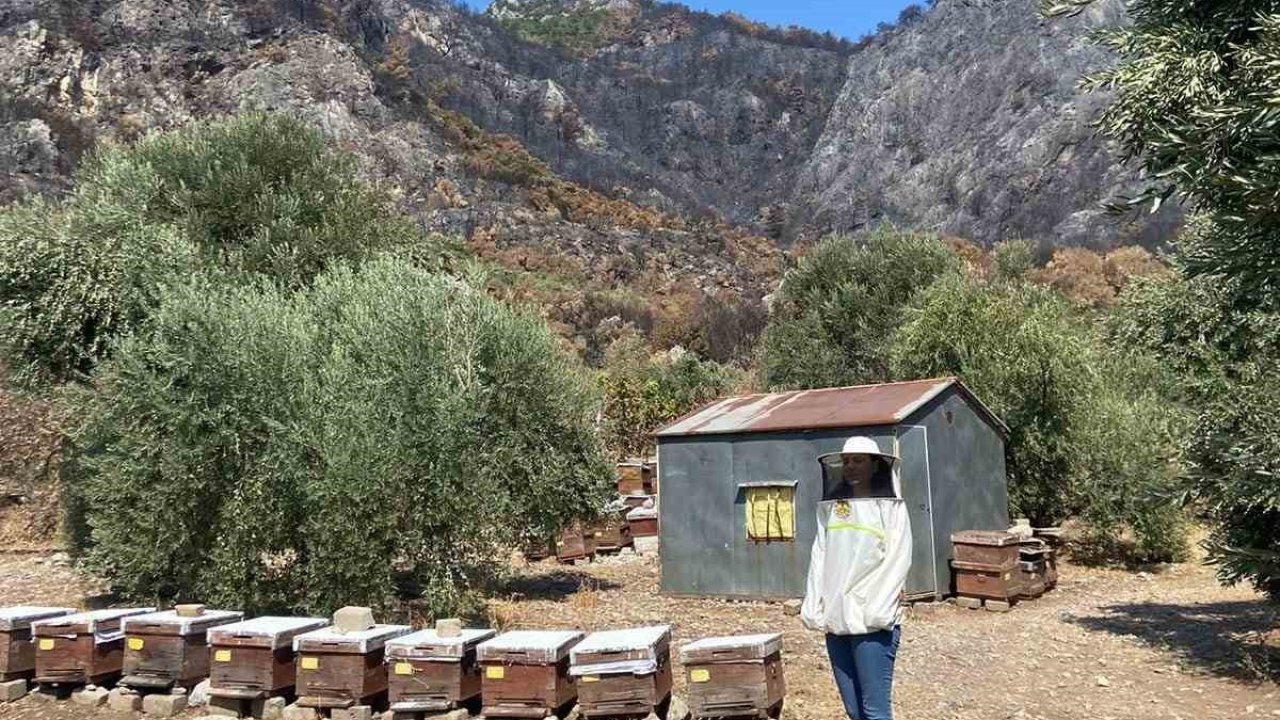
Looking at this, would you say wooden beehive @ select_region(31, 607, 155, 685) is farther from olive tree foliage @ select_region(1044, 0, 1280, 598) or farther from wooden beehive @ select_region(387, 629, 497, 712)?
olive tree foliage @ select_region(1044, 0, 1280, 598)

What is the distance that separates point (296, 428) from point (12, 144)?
184ft

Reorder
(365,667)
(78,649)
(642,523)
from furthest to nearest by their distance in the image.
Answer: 1. (642,523)
2. (78,649)
3. (365,667)

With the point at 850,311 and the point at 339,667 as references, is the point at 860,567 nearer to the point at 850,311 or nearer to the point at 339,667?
the point at 339,667

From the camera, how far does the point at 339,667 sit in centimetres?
802

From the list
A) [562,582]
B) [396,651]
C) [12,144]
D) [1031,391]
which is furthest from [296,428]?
[12,144]

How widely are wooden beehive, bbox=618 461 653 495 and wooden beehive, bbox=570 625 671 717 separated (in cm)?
1687

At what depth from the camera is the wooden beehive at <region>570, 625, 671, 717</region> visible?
7.46 metres

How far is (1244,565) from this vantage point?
9.88 metres

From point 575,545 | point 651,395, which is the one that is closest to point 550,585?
point 575,545

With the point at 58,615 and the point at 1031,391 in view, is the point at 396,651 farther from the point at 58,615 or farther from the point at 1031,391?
the point at 1031,391

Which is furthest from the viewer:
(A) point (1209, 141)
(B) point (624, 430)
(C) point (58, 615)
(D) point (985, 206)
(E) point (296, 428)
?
(D) point (985, 206)

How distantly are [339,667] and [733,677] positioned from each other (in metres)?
3.52

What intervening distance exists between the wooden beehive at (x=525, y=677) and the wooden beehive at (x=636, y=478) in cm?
1664

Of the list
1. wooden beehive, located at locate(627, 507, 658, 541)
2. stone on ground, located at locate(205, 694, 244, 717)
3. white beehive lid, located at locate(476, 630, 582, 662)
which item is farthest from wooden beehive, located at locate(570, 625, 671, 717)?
wooden beehive, located at locate(627, 507, 658, 541)
